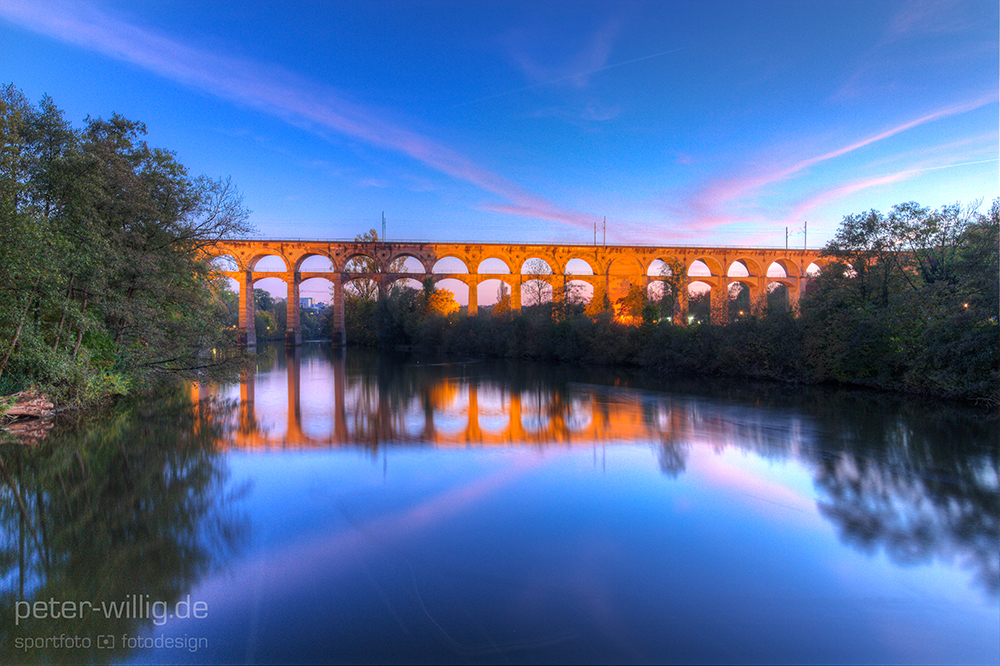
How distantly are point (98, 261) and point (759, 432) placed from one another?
12.4m

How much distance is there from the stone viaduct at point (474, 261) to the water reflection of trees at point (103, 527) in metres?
33.7

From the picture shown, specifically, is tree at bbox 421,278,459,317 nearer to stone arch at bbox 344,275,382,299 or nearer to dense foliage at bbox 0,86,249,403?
stone arch at bbox 344,275,382,299

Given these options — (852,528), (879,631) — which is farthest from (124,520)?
(852,528)

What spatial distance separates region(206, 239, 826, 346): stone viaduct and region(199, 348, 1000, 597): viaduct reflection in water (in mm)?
26935

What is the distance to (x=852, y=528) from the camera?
14.6 feet

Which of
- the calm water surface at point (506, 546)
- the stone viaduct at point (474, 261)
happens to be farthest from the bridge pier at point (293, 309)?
the calm water surface at point (506, 546)

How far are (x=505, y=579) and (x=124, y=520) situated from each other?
11.8ft

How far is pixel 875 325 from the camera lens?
521 inches

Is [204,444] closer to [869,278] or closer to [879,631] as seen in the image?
[879,631]

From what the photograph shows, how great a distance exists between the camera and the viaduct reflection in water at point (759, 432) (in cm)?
457

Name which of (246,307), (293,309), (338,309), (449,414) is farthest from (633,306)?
(246,307)

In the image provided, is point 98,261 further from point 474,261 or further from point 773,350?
point 474,261

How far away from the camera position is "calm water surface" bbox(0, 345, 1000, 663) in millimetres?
2875

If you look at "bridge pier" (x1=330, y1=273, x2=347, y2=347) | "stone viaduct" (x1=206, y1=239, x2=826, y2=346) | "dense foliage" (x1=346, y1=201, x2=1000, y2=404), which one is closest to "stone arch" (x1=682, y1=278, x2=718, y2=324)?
"dense foliage" (x1=346, y1=201, x2=1000, y2=404)
